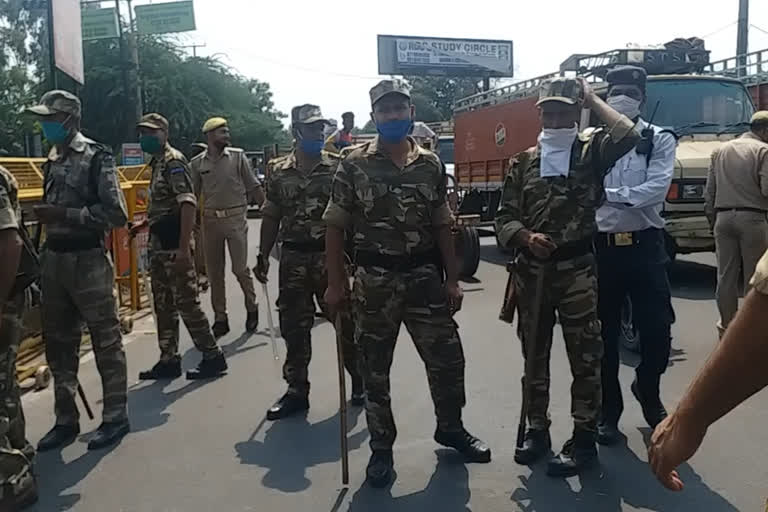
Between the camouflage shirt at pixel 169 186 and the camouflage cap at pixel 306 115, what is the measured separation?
3.47ft

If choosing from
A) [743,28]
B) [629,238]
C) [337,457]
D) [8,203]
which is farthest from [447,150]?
[8,203]

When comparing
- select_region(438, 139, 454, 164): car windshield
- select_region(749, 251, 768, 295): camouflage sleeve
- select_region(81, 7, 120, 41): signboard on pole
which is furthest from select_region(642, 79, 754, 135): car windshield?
select_region(81, 7, 120, 41): signboard on pole

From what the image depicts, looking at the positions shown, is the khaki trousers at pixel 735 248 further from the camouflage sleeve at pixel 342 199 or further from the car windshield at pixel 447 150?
the car windshield at pixel 447 150

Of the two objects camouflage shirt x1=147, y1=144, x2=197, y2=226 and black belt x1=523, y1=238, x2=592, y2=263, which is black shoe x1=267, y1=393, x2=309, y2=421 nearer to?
camouflage shirt x1=147, y1=144, x2=197, y2=226

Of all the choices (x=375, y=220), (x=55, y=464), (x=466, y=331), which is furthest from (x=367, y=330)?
(x=466, y=331)

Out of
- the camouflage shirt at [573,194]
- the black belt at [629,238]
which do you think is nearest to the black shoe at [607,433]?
the black belt at [629,238]

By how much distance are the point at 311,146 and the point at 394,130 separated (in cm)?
127

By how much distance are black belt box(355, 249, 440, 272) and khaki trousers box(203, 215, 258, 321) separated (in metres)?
3.84

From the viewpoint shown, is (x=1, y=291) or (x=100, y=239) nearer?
(x=1, y=291)

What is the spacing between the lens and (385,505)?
370 cm

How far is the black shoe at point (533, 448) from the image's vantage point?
4090 mm

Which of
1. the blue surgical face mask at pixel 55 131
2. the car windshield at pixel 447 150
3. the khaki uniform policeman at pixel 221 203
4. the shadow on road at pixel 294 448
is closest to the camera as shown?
the shadow on road at pixel 294 448

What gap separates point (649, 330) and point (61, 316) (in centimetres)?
332

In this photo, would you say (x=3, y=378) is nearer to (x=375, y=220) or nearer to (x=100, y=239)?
(x=100, y=239)
